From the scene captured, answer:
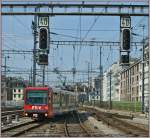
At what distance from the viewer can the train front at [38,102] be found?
3512 cm

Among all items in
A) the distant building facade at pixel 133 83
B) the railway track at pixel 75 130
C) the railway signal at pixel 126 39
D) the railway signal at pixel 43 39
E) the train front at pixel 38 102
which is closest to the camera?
the railway signal at pixel 43 39

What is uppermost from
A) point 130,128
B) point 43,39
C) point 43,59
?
point 43,39

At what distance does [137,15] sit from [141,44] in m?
23.2

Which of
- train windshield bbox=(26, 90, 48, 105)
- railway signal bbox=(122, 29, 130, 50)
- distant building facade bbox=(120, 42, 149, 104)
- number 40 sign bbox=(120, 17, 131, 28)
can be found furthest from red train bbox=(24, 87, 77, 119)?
distant building facade bbox=(120, 42, 149, 104)

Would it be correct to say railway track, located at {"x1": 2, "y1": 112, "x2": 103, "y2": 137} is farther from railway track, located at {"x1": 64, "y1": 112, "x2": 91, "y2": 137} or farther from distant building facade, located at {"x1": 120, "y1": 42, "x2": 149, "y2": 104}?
distant building facade, located at {"x1": 120, "y1": 42, "x2": 149, "y2": 104}

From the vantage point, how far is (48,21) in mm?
23953

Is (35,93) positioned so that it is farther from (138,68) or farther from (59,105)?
(138,68)

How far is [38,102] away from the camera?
35.3 meters

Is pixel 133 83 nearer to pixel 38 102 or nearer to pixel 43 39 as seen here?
pixel 38 102

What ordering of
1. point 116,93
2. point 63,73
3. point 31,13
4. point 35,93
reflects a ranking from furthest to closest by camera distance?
point 116,93
point 63,73
point 35,93
point 31,13

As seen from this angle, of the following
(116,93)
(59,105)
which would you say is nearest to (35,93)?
(59,105)

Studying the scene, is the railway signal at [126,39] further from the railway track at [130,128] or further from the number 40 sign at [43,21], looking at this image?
the railway track at [130,128]

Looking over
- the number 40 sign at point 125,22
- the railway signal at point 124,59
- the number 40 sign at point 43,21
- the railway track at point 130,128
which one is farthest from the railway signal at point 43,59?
the railway track at point 130,128

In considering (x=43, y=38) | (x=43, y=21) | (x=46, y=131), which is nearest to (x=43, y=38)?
(x=43, y=38)
